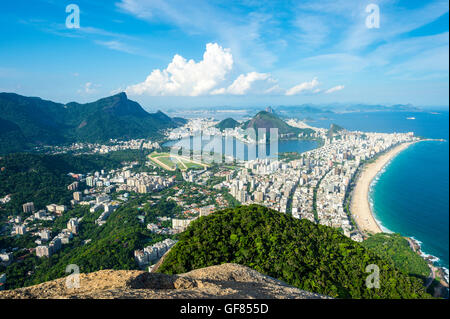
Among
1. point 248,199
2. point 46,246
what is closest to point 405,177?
point 248,199

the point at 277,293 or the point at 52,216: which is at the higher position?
the point at 277,293

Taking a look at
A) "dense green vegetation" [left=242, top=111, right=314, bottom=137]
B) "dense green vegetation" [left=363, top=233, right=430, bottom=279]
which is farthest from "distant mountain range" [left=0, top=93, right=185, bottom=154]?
"dense green vegetation" [left=363, top=233, right=430, bottom=279]

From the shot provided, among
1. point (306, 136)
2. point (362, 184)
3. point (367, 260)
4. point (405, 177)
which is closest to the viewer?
point (367, 260)

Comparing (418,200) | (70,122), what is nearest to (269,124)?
(418,200)

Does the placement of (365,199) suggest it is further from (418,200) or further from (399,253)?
(399,253)
